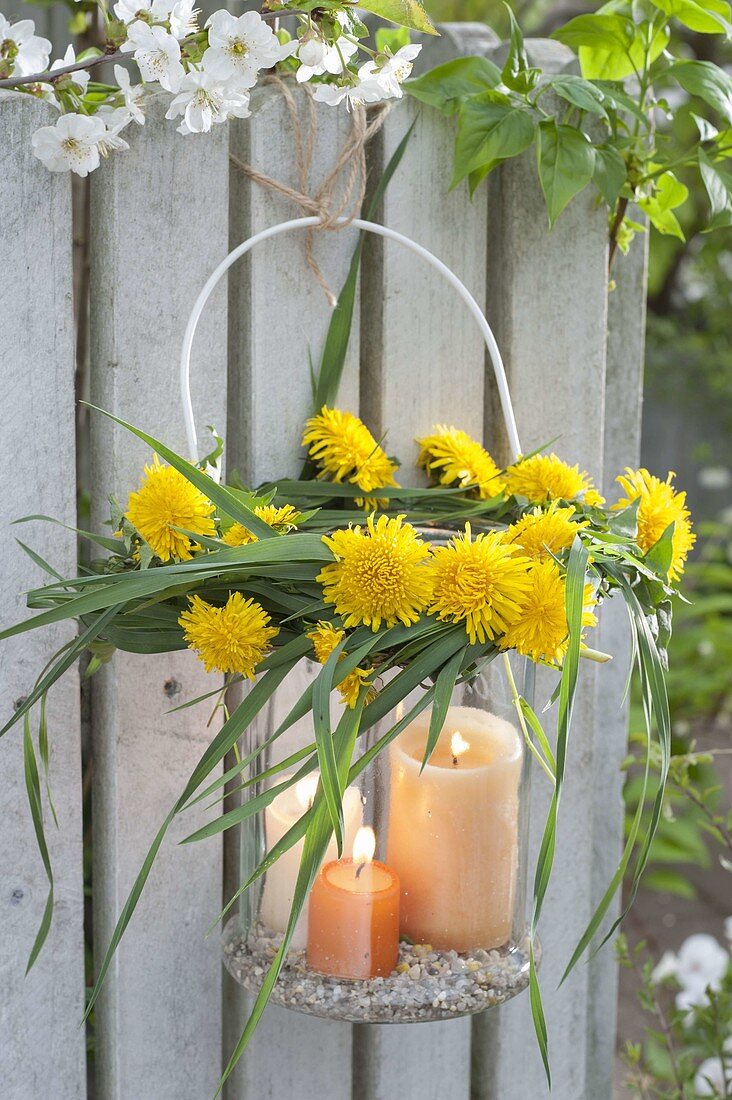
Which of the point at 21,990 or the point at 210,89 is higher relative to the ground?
the point at 210,89

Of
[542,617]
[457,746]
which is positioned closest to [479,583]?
[542,617]

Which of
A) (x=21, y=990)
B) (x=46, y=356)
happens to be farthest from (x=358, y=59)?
(x=21, y=990)

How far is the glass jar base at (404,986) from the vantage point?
0.81 meters

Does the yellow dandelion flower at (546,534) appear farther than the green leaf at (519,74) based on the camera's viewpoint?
No

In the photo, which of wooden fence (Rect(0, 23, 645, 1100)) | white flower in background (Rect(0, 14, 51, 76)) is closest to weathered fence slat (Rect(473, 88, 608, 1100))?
wooden fence (Rect(0, 23, 645, 1100))

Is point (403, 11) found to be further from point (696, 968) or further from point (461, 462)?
point (696, 968)

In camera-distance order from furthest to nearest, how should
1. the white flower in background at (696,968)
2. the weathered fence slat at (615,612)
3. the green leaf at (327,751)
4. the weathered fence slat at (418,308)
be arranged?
the white flower in background at (696,968)
the weathered fence slat at (615,612)
the weathered fence slat at (418,308)
the green leaf at (327,751)

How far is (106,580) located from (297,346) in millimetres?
318

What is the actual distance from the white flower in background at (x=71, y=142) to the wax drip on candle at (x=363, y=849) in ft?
1.80

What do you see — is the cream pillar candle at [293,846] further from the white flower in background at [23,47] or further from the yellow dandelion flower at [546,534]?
the white flower in background at [23,47]

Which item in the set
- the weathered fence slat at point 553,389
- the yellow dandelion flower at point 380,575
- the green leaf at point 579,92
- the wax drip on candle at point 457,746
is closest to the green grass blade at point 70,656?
the yellow dandelion flower at point 380,575

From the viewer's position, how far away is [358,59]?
1069mm

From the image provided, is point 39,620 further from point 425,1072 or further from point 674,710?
point 674,710

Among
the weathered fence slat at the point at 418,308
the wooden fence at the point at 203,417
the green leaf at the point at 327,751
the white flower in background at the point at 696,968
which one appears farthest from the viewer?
the white flower in background at the point at 696,968
